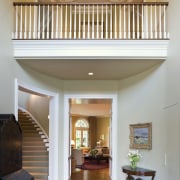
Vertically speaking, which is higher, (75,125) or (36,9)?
(36,9)

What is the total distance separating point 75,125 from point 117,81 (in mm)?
12468

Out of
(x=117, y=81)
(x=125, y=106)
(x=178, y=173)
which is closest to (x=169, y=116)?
(x=178, y=173)

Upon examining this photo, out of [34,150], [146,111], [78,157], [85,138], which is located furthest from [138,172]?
[85,138]

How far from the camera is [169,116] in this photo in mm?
5367

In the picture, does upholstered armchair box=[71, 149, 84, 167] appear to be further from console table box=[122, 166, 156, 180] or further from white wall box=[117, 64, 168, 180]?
console table box=[122, 166, 156, 180]

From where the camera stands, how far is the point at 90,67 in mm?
6387

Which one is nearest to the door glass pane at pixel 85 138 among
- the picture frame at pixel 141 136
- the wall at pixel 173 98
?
the picture frame at pixel 141 136

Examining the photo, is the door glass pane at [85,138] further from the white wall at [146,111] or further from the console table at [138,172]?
the console table at [138,172]

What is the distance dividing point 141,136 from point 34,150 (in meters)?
4.36

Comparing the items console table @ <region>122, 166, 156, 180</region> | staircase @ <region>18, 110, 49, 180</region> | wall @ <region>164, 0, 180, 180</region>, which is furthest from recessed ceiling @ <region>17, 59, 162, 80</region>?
staircase @ <region>18, 110, 49, 180</region>

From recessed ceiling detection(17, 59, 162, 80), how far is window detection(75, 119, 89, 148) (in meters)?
12.9

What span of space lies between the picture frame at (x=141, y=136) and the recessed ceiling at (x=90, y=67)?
1.15 metres

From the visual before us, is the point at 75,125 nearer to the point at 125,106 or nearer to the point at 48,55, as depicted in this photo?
the point at 125,106

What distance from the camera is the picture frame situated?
6.39 meters
